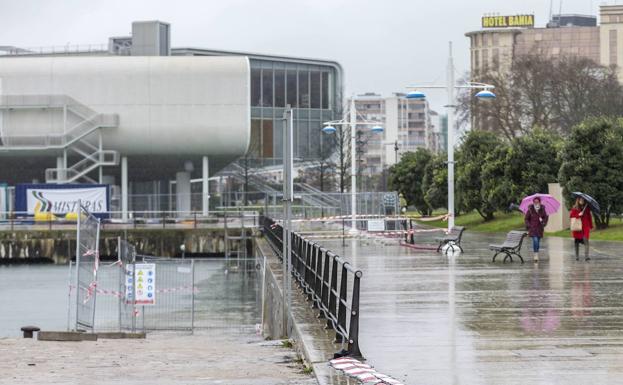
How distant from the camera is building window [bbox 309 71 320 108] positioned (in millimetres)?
114000

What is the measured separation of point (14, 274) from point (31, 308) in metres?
20.2

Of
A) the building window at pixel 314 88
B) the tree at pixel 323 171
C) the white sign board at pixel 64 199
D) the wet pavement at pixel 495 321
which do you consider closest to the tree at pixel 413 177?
the tree at pixel 323 171

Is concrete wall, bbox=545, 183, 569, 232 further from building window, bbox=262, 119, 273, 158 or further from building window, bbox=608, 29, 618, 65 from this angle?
building window, bbox=608, 29, 618, 65

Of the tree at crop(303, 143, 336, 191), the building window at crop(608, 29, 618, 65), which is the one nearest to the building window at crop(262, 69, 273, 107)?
the tree at crop(303, 143, 336, 191)

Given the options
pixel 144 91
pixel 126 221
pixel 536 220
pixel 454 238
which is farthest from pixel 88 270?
pixel 144 91

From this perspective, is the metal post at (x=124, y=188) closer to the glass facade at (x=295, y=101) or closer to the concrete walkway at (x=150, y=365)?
the glass facade at (x=295, y=101)

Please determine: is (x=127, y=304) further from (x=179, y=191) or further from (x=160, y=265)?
(x=179, y=191)

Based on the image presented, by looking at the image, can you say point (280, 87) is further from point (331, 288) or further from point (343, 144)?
point (331, 288)

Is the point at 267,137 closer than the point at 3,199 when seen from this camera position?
No

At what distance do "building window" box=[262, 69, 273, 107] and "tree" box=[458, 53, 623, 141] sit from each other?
25052 millimetres

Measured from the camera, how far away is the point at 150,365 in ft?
49.5

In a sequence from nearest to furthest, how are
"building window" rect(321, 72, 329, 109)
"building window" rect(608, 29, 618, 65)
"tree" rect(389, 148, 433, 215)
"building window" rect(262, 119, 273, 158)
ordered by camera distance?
"tree" rect(389, 148, 433, 215) < "building window" rect(262, 119, 273, 158) < "building window" rect(321, 72, 329, 109) < "building window" rect(608, 29, 618, 65)

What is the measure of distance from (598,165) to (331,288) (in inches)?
1233

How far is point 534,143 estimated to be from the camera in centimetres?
5631
